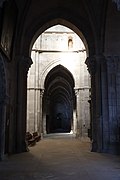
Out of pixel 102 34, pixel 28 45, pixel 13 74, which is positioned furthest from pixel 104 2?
pixel 13 74

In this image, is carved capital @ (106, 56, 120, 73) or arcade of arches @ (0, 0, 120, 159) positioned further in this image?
carved capital @ (106, 56, 120, 73)

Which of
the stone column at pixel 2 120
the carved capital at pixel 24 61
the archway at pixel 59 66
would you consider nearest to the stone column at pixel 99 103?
the carved capital at pixel 24 61

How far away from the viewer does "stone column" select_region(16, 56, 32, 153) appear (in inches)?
409

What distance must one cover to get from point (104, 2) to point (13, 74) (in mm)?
5036

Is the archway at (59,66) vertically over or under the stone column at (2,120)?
over

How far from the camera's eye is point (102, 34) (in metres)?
10.7

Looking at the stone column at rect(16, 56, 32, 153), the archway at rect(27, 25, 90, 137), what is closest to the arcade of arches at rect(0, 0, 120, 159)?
the stone column at rect(16, 56, 32, 153)

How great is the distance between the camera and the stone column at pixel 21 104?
34.1 feet

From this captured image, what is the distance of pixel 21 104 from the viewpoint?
1068 centimetres

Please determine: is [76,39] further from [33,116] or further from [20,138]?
[20,138]

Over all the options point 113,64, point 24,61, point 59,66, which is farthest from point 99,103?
point 59,66

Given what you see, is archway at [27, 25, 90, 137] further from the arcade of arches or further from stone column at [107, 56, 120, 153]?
stone column at [107, 56, 120, 153]

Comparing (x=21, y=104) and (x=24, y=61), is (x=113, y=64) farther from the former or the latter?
(x=21, y=104)

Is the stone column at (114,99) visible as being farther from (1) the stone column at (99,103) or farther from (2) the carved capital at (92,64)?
(2) the carved capital at (92,64)
